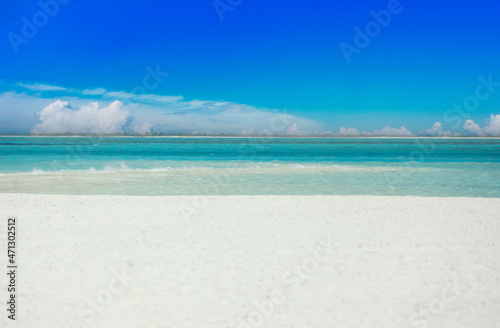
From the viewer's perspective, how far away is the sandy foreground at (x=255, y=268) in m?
3.60

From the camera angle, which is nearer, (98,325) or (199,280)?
(98,325)

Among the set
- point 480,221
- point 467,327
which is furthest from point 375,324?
point 480,221

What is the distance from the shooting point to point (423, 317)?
3.58m

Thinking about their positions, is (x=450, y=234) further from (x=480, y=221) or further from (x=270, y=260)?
(x=270, y=260)

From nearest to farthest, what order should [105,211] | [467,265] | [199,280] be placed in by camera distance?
[199,280], [467,265], [105,211]

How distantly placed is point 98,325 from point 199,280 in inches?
48.2

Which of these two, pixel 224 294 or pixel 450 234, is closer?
pixel 224 294

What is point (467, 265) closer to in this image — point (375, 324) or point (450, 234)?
point (450, 234)

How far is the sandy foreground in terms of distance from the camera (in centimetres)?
360

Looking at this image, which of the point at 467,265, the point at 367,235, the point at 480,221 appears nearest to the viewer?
the point at 467,265

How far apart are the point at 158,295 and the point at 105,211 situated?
16.2ft

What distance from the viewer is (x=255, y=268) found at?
480 cm

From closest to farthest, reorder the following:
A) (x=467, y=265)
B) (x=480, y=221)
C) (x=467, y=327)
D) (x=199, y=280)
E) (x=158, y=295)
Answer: (x=467, y=327), (x=158, y=295), (x=199, y=280), (x=467, y=265), (x=480, y=221)

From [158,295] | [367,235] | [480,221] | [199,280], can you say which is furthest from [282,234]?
[480,221]
